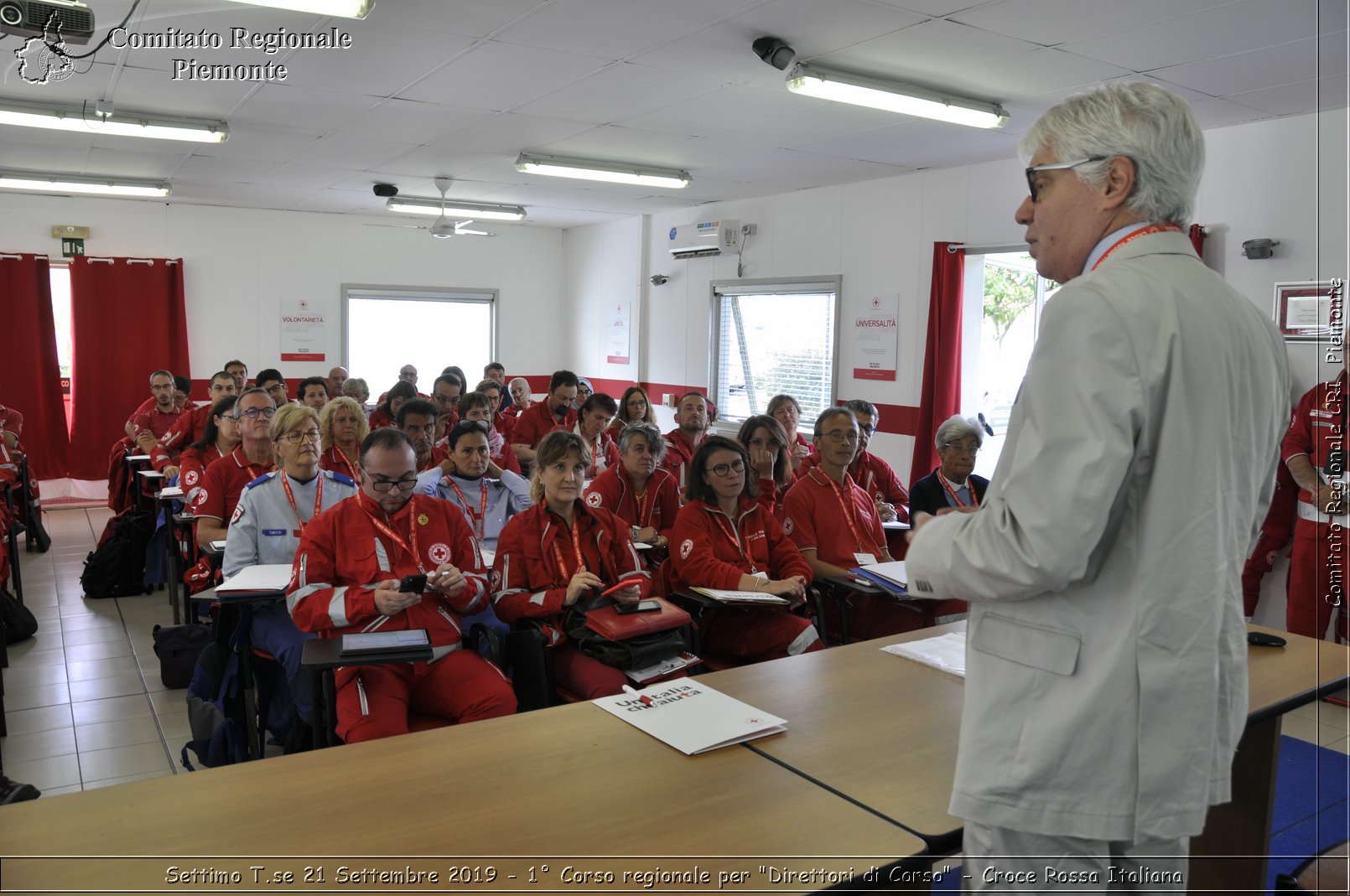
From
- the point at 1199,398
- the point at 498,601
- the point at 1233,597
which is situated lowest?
the point at 498,601

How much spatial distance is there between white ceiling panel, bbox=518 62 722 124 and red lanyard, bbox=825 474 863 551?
2.46 meters

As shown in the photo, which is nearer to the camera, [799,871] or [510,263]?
[799,871]

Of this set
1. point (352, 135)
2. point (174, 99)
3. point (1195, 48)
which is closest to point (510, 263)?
point (352, 135)

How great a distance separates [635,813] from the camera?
59.7 inches

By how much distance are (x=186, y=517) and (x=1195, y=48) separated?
548 centimetres

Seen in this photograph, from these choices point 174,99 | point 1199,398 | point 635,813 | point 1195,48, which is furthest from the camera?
point 174,99

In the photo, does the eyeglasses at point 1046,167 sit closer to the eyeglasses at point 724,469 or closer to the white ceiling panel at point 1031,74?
the eyeglasses at point 724,469

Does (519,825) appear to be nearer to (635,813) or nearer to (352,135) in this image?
(635,813)

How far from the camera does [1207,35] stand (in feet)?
13.8

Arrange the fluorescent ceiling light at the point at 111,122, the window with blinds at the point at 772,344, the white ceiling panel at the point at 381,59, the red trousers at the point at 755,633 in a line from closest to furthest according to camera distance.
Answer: the red trousers at the point at 755,633 → the white ceiling panel at the point at 381,59 → the fluorescent ceiling light at the point at 111,122 → the window with blinds at the point at 772,344

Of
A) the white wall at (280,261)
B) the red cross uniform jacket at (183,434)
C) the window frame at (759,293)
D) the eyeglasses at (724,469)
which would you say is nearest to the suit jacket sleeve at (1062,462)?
the eyeglasses at (724,469)

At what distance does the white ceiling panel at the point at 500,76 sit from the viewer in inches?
192

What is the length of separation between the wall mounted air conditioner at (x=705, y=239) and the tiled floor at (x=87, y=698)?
605cm

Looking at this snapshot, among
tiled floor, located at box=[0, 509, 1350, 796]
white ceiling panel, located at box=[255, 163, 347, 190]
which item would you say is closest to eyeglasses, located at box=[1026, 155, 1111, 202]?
Answer: tiled floor, located at box=[0, 509, 1350, 796]
